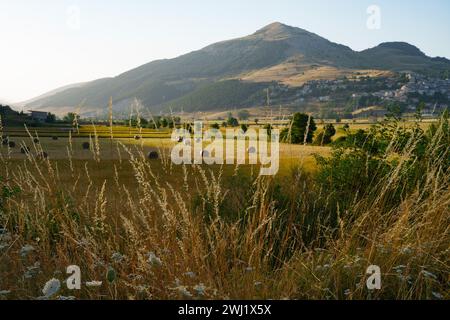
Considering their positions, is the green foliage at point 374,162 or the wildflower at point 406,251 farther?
the green foliage at point 374,162

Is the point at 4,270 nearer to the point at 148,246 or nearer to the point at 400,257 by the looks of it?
the point at 148,246

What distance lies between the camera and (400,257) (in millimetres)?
5234

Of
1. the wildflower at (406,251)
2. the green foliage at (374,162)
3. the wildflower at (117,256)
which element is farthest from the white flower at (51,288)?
the green foliage at (374,162)

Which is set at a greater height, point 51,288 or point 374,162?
point 374,162

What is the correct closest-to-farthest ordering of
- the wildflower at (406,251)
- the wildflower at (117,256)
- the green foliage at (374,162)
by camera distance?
the wildflower at (406,251) → the wildflower at (117,256) → the green foliage at (374,162)

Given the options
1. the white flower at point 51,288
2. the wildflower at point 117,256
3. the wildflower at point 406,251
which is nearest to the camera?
the white flower at point 51,288

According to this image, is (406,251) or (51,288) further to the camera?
(406,251)

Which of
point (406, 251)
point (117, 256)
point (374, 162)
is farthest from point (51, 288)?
point (374, 162)

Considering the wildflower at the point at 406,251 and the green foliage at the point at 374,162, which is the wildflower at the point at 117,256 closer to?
the wildflower at the point at 406,251

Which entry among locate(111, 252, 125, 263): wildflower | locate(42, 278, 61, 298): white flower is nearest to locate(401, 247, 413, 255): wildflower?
Result: locate(111, 252, 125, 263): wildflower

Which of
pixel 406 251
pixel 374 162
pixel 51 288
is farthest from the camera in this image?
pixel 374 162

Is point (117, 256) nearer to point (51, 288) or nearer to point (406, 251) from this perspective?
point (51, 288)
